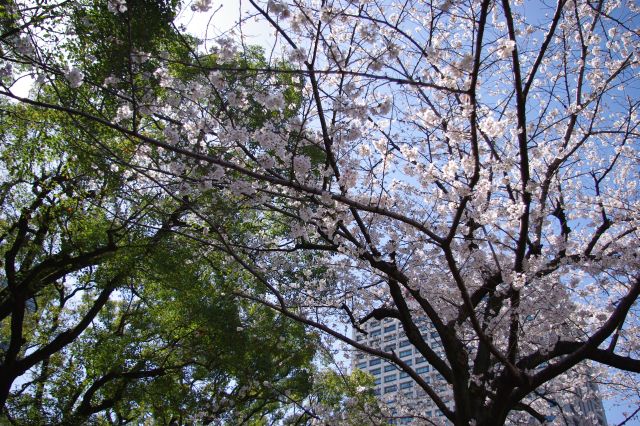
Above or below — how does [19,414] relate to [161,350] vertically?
below

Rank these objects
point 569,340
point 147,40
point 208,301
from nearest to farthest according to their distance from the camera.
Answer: point 569,340
point 147,40
point 208,301

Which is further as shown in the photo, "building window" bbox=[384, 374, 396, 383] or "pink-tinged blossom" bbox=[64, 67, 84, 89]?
"building window" bbox=[384, 374, 396, 383]

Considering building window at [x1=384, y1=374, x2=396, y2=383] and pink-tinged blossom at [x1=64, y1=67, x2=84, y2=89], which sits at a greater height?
building window at [x1=384, y1=374, x2=396, y2=383]

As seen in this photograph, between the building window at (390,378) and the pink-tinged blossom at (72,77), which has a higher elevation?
the building window at (390,378)

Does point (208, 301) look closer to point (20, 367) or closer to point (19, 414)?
point (20, 367)

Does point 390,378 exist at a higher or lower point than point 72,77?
higher

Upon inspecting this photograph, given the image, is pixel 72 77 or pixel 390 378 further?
pixel 390 378

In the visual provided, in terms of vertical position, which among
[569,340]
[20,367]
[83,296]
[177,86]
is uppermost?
[83,296]

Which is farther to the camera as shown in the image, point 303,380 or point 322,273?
point 303,380

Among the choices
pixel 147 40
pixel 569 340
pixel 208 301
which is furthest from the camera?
pixel 208 301

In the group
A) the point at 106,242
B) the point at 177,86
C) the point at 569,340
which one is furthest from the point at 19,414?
the point at 569,340

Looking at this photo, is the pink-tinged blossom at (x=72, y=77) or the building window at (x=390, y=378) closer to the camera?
the pink-tinged blossom at (x=72, y=77)

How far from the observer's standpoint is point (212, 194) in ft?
21.9

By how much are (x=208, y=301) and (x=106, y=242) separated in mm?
2337
